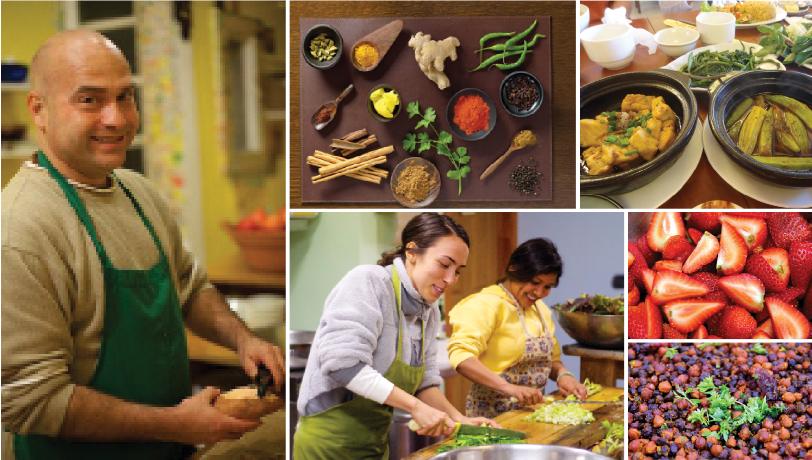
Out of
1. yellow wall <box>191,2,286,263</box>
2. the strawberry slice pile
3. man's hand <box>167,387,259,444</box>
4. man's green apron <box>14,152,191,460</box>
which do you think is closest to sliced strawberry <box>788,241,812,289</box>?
the strawberry slice pile

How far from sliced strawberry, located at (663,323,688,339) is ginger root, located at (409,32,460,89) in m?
1.12

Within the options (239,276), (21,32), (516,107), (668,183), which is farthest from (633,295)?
(21,32)

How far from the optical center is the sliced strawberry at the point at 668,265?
112 inches

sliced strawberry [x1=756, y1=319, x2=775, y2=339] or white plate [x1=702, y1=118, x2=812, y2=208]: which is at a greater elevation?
white plate [x1=702, y1=118, x2=812, y2=208]

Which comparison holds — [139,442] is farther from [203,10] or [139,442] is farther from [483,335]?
[203,10]

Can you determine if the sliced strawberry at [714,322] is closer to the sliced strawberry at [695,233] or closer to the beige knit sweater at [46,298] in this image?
the sliced strawberry at [695,233]

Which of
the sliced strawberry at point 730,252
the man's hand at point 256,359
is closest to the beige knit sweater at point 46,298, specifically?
the man's hand at point 256,359

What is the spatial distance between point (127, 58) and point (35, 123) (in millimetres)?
344

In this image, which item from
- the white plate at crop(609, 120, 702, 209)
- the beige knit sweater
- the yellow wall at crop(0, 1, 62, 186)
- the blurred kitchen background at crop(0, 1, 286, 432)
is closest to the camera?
the beige knit sweater

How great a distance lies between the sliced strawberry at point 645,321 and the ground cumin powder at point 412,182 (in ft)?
2.68

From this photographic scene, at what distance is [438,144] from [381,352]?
711 mm

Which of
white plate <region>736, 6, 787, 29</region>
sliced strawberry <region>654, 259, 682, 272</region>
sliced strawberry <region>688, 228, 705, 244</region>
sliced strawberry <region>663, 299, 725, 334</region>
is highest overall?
white plate <region>736, 6, 787, 29</region>

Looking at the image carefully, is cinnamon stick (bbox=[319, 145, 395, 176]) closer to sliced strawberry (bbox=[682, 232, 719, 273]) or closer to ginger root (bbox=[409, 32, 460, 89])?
ginger root (bbox=[409, 32, 460, 89])

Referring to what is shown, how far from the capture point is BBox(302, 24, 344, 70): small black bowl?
2.73 metres
